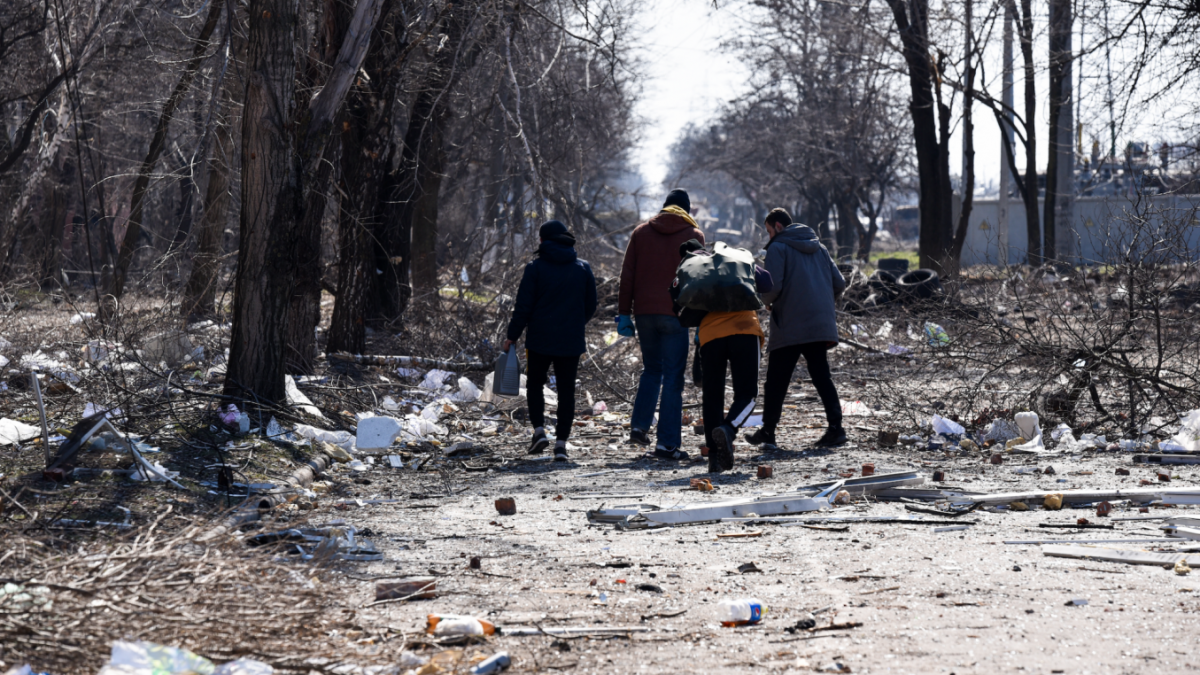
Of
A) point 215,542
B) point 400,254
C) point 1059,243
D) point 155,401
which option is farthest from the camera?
point 1059,243

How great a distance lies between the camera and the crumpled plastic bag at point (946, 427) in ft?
25.0

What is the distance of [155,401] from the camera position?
6.64m

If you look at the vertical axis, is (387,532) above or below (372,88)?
below

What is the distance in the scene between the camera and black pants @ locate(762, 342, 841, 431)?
7348 millimetres

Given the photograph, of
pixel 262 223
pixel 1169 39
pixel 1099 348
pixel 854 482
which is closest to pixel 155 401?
pixel 262 223

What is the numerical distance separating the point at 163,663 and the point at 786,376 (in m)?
5.28

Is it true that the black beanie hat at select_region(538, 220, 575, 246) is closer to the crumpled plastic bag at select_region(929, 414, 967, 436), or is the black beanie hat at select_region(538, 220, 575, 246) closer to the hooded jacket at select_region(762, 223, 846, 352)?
the hooded jacket at select_region(762, 223, 846, 352)

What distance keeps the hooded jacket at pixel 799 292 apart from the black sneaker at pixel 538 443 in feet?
5.42

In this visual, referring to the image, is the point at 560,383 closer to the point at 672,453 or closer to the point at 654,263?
the point at 672,453

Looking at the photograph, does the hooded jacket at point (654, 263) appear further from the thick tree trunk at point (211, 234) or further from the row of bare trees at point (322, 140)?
the thick tree trunk at point (211, 234)

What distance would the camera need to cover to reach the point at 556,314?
7176 mm

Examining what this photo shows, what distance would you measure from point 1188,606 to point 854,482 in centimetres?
228

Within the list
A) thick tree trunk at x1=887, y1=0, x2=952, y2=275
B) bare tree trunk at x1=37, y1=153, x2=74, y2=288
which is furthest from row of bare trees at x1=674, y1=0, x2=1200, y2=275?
bare tree trunk at x1=37, y1=153, x2=74, y2=288

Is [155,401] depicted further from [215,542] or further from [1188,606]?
[1188,606]
